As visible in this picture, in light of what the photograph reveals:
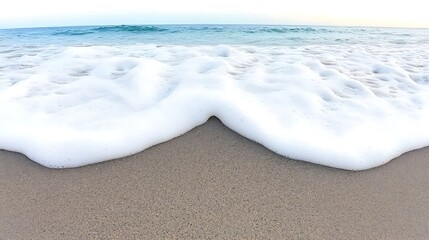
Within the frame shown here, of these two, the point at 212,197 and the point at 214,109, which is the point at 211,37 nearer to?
the point at 214,109

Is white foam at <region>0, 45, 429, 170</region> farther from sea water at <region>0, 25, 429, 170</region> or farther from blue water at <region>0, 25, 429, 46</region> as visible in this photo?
blue water at <region>0, 25, 429, 46</region>

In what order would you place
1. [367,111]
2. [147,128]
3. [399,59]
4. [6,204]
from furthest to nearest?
1. [399,59]
2. [367,111]
3. [147,128]
4. [6,204]

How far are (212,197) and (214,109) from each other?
0.79 metres

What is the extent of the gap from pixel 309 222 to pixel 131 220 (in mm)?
676

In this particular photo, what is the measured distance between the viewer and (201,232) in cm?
120

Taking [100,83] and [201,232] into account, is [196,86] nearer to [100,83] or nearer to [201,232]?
[100,83]

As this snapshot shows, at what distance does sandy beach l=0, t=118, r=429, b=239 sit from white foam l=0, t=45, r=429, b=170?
0.31 feet

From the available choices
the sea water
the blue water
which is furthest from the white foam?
the blue water

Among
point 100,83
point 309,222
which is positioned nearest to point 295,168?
point 309,222

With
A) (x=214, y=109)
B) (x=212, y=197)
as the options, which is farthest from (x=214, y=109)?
(x=212, y=197)

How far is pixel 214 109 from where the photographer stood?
2.08 metres

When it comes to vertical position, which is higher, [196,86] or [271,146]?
[196,86]

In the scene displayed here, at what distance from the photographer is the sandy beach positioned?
4.01ft

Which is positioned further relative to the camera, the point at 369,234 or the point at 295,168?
the point at 295,168
